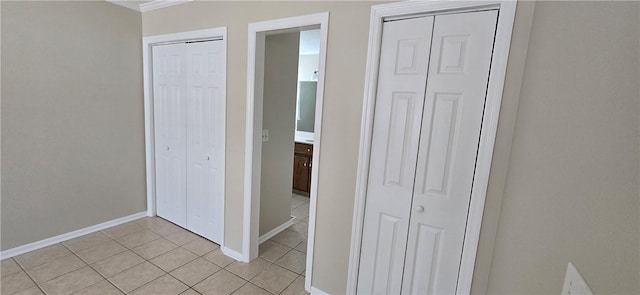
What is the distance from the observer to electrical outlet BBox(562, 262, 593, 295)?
22.8 inches

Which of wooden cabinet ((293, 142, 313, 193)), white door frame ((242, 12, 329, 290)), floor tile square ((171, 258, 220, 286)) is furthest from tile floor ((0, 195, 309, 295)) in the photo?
wooden cabinet ((293, 142, 313, 193))

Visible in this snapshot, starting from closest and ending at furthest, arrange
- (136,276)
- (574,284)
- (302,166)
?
(574,284)
(136,276)
(302,166)

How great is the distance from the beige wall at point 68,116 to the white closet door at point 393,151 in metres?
2.81

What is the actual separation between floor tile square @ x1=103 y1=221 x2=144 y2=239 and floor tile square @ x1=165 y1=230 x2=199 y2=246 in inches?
17.3

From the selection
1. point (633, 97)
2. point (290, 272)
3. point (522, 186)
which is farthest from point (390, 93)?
point (290, 272)

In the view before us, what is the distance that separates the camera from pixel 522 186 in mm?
1250

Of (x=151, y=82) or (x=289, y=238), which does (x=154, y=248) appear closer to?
(x=289, y=238)

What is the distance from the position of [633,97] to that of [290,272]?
2354 mm

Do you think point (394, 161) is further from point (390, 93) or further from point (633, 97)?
point (633, 97)

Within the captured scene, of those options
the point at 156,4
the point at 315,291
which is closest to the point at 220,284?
the point at 315,291

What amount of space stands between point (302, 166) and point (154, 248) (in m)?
2.20

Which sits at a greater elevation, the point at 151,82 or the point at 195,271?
the point at 151,82

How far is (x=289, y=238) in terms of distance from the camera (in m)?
2.93

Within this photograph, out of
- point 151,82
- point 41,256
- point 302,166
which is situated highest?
point 151,82
